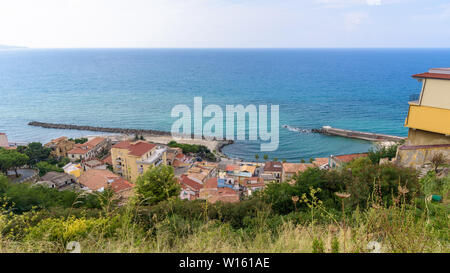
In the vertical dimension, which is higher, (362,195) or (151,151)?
(362,195)

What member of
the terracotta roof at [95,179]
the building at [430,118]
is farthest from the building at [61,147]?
the building at [430,118]

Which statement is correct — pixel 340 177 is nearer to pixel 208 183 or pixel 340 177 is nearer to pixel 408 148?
pixel 408 148

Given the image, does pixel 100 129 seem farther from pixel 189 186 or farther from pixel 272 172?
pixel 272 172

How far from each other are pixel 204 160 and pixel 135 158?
24.8ft

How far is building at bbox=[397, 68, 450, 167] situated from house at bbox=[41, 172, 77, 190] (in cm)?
1764

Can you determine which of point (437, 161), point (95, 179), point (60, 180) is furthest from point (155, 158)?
point (437, 161)

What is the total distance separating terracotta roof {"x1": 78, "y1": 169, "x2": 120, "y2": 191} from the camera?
1679cm

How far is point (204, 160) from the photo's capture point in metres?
25.2

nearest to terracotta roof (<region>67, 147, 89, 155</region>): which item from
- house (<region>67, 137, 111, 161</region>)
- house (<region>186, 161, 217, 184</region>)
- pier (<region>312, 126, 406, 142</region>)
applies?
house (<region>67, 137, 111, 161</region>)

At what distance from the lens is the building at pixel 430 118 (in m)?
7.81

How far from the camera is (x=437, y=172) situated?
7180mm

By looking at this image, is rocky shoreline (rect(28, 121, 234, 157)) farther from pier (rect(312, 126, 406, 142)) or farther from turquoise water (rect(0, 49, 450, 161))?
pier (rect(312, 126, 406, 142))
